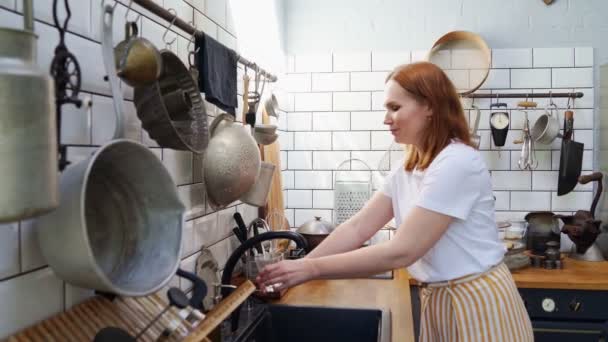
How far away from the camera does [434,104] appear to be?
141 cm

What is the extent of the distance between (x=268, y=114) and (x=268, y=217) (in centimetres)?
42

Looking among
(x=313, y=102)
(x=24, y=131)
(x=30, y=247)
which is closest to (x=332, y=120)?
(x=313, y=102)

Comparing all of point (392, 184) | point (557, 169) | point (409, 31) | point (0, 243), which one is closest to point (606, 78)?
point (557, 169)

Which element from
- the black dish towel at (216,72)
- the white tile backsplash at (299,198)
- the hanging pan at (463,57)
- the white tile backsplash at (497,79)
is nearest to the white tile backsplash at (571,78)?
the white tile backsplash at (497,79)

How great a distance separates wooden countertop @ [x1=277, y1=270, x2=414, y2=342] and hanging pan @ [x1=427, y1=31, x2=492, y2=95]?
3.29ft

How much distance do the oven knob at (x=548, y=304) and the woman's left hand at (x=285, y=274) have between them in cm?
127

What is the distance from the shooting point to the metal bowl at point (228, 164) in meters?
1.38

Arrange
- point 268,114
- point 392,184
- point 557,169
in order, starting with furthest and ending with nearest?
point 557,169 < point 268,114 < point 392,184

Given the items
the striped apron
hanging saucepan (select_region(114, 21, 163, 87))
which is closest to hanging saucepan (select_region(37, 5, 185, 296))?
hanging saucepan (select_region(114, 21, 163, 87))

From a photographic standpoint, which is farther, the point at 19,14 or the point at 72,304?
the point at 72,304

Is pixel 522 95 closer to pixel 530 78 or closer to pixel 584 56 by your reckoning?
pixel 530 78

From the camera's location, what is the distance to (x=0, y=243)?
0.76 metres

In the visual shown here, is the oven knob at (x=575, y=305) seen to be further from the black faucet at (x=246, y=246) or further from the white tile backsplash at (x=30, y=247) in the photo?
the white tile backsplash at (x=30, y=247)

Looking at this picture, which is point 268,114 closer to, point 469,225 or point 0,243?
point 469,225
